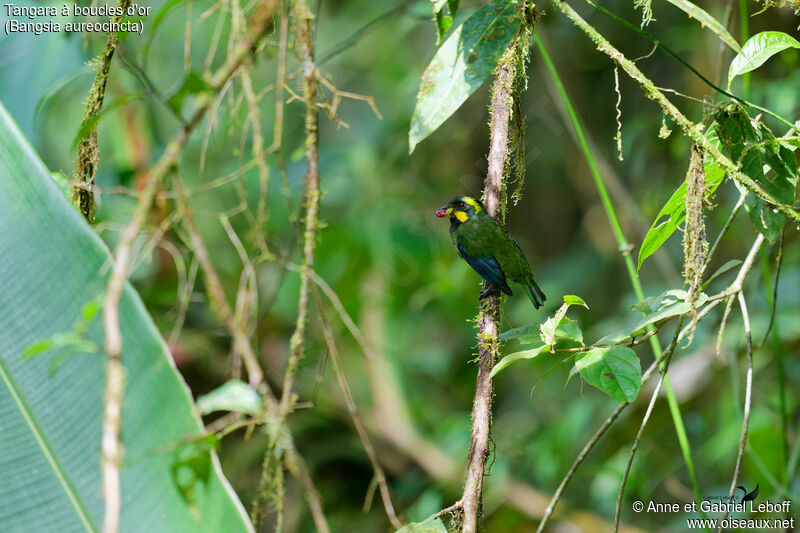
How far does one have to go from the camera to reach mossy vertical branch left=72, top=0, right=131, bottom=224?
167 cm

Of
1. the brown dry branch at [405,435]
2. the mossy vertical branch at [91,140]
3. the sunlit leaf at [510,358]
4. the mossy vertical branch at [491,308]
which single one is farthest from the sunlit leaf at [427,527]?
the brown dry branch at [405,435]

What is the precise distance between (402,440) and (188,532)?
3.03 metres

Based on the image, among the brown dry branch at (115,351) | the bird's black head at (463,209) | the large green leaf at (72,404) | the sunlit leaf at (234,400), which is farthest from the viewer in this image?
the bird's black head at (463,209)

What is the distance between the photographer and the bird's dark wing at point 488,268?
2146 millimetres

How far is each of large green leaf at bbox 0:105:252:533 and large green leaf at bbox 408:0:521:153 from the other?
0.81m

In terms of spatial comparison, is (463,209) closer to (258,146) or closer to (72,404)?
(258,146)

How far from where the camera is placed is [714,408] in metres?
4.04

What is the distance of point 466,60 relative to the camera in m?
1.76

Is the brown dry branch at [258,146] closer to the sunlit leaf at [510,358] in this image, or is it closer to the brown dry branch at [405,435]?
the sunlit leaf at [510,358]

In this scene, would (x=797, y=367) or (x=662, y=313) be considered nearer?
(x=662, y=313)

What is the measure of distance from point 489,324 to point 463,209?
0.93m

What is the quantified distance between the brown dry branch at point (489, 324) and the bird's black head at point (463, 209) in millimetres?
586

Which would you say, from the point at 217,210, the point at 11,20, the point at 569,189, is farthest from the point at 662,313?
the point at 569,189

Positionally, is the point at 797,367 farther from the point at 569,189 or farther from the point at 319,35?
the point at 319,35
